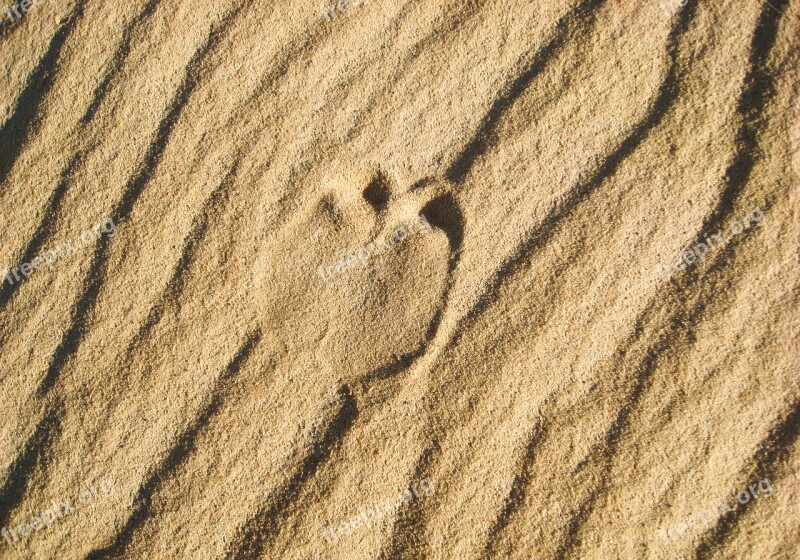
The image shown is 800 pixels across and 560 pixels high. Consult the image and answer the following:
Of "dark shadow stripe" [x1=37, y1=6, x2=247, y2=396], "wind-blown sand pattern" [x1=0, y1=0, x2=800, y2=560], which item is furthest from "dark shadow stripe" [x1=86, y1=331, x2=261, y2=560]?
"dark shadow stripe" [x1=37, y1=6, x2=247, y2=396]

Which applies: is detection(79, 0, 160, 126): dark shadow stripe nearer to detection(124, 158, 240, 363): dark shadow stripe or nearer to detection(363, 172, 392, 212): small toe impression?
detection(124, 158, 240, 363): dark shadow stripe

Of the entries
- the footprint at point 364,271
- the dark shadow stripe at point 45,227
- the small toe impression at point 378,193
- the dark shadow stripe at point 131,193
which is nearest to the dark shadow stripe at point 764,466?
the footprint at point 364,271

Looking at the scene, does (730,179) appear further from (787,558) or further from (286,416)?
(286,416)

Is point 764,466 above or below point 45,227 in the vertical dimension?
below

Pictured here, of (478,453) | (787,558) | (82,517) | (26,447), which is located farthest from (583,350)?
(26,447)

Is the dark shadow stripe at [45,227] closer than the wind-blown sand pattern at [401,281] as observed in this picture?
No

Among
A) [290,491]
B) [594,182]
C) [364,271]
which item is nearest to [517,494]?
[290,491]

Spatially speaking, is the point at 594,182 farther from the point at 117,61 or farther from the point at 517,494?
the point at 117,61

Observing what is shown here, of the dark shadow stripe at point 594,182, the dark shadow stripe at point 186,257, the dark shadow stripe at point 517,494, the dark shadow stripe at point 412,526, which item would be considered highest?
the dark shadow stripe at point 186,257

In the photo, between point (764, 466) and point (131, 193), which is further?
point (131, 193)

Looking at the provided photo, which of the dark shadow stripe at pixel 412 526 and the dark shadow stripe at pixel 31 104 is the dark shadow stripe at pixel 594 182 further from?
the dark shadow stripe at pixel 31 104
